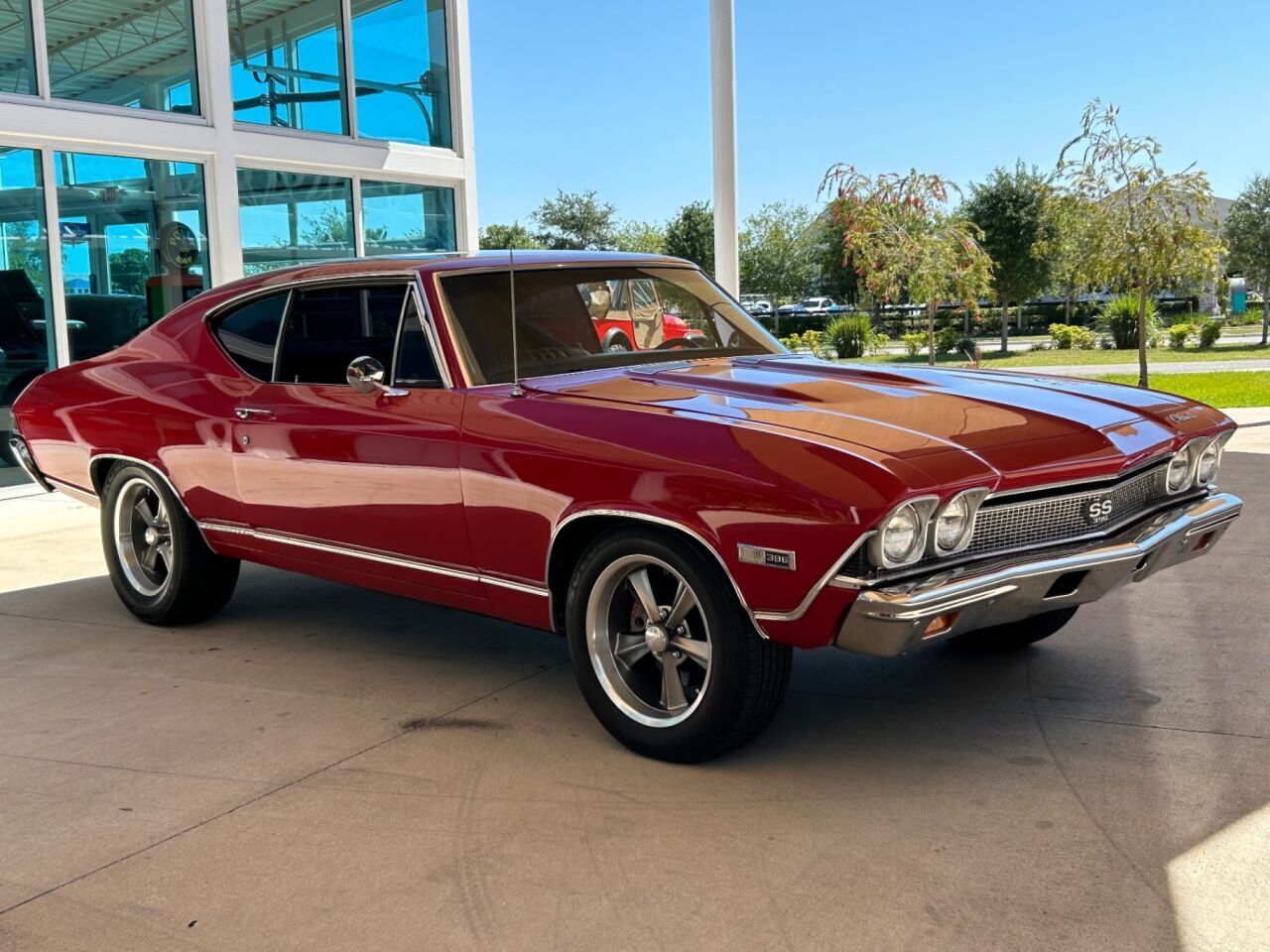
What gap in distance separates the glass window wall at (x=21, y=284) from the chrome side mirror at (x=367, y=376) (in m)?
6.79

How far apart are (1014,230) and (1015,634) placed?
3821cm

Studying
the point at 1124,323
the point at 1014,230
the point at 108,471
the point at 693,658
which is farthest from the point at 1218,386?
the point at 1014,230

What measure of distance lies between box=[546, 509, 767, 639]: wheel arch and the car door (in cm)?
36

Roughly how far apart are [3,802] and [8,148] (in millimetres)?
7927

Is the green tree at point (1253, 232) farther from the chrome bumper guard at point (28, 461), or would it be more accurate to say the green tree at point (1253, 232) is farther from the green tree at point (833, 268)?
the chrome bumper guard at point (28, 461)

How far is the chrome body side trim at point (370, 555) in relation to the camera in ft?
13.5

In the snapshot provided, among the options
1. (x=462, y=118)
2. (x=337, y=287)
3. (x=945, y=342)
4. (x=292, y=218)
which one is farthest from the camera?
(x=945, y=342)

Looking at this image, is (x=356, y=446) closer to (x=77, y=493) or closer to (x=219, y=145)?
(x=77, y=493)

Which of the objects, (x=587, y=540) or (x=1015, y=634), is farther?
(x=1015, y=634)

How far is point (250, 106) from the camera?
38.9 feet

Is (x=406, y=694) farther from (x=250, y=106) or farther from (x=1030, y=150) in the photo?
(x=1030, y=150)

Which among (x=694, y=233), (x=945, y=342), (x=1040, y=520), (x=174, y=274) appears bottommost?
(x=945, y=342)

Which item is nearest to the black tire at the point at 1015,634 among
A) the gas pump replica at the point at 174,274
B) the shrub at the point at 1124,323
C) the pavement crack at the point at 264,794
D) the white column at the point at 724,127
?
the pavement crack at the point at 264,794

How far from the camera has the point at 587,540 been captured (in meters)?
3.96
